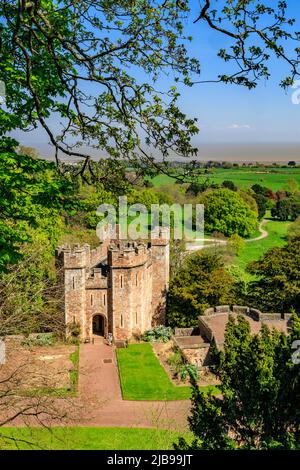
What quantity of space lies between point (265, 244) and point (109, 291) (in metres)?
40.0

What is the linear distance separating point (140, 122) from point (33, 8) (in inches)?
92.6

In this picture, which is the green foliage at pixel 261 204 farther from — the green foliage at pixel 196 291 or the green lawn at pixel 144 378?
the green lawn at pixel 144 378

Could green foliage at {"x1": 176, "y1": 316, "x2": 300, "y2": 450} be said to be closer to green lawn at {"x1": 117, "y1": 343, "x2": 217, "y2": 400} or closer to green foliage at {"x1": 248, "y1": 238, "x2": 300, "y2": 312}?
green lawn at {"x1": 117, "y1": 343, "x2": 217, "y2": 400}

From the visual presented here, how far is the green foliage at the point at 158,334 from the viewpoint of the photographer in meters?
26.8

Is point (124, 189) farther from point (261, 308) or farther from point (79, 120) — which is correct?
point (261, 308)

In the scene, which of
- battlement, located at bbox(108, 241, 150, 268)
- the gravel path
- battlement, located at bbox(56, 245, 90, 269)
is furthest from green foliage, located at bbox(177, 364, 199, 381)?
the gravel path

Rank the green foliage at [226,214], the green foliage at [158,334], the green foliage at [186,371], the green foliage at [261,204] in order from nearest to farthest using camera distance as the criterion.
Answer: the green foliage at [186,371] < the green foliage at [158,334] < the green foliage at [226,214] < the green foliage at [261,204]

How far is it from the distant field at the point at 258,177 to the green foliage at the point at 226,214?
77.1 ft

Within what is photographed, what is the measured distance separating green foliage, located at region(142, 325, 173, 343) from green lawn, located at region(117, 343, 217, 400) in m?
0.99

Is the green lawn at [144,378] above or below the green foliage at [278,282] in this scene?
below

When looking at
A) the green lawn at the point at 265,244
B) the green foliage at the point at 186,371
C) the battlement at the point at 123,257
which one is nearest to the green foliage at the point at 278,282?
the battlement at the point at 123,257

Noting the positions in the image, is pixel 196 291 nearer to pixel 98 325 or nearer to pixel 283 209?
pixel 98 325

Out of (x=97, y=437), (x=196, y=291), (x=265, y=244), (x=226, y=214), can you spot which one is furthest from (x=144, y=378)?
(x=265, y=244)

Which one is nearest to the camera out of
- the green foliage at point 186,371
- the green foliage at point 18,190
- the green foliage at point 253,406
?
the green foliage at point 18,190
